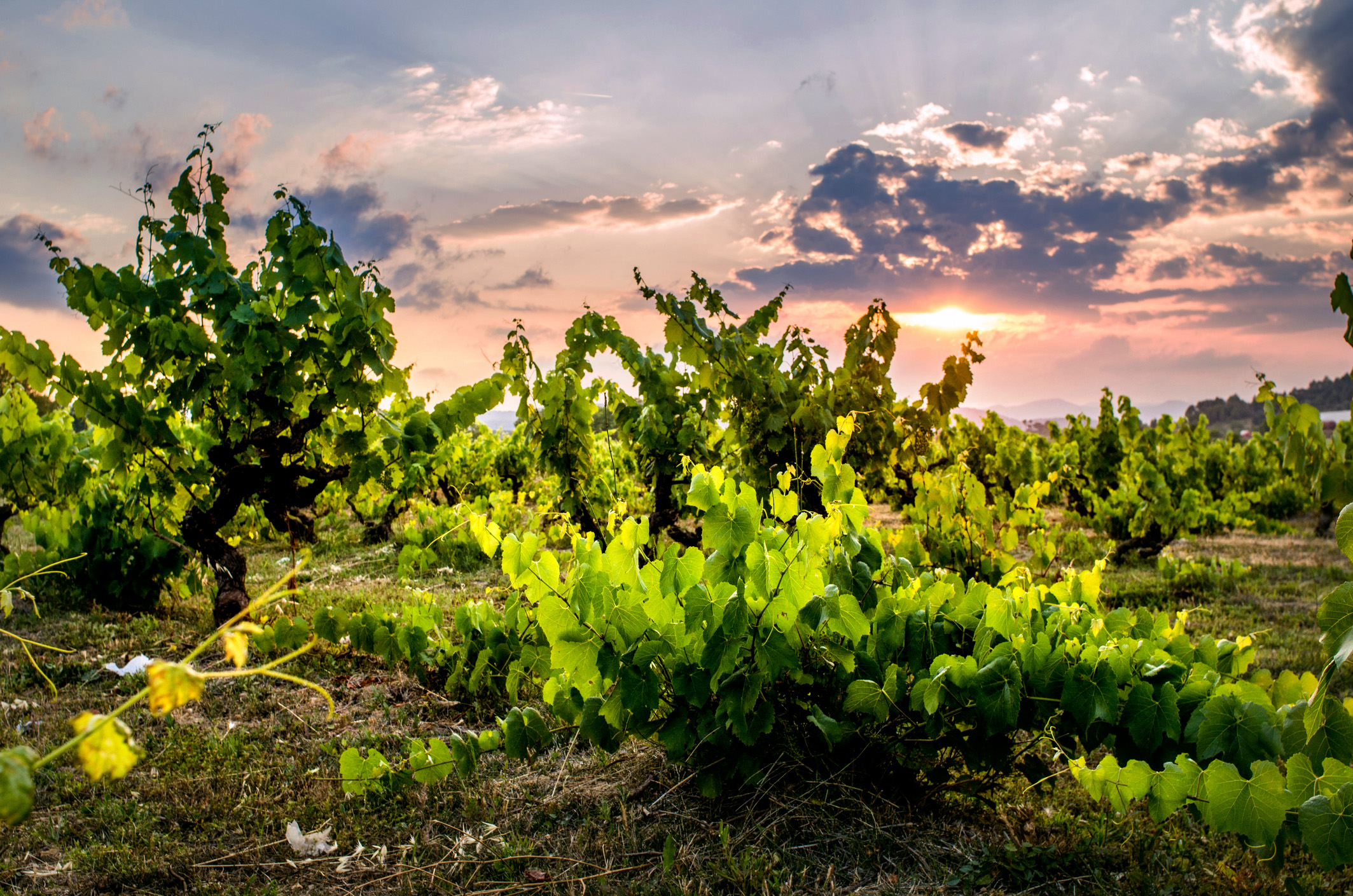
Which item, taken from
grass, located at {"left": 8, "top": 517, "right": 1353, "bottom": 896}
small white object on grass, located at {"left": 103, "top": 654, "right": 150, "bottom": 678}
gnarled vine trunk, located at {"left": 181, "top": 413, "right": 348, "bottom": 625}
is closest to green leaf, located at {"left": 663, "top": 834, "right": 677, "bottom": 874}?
grass, located at {"left": 8, "top": 517, "right": 1353, "bottom": 896}

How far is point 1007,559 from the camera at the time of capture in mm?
3711

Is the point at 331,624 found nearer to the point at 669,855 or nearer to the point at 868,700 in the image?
the point at 669,855

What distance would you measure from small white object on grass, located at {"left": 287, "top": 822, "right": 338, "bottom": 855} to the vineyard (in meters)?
0.02

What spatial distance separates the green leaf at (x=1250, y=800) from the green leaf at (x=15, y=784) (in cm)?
218

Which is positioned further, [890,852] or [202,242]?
[202,242]

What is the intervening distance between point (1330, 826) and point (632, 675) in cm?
167

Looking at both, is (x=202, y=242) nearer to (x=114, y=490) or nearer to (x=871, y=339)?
(x=114, y=490)

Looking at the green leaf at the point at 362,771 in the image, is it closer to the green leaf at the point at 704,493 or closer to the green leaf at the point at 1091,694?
the green leaf at the point at 704,493

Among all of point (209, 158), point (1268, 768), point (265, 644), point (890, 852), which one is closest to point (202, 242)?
point (209, 158)

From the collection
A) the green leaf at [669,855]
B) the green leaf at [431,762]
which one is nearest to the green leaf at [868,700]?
the green leaf at [669,855]

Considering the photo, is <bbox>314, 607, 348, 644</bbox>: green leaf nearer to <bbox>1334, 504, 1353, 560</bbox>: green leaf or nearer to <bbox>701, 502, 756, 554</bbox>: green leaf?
<bbox>701, 502, 756, 554</bbox>: green leaf

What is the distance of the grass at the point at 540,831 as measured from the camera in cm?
211

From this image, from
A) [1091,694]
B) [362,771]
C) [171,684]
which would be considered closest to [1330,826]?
[1091,694]

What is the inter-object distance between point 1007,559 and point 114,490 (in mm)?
5966
